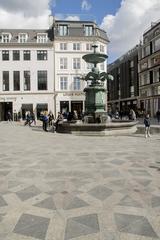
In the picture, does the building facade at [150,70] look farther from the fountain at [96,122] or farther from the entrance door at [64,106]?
the fountain at [96,122]

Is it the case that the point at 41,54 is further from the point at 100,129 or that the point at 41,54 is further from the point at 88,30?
the point at 100,129

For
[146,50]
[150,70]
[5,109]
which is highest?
[146,50]

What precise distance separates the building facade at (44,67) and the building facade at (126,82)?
17417 mm

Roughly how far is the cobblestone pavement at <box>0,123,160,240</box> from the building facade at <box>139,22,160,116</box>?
4555 centimetres

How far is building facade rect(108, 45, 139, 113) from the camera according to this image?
64.4 metres

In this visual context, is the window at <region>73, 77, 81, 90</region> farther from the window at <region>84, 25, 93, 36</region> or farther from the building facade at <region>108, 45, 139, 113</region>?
the building facade at <region>108, 45, 139, 113</region>

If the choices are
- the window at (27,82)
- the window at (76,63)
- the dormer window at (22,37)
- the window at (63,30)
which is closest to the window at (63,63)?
the window at (76,63)

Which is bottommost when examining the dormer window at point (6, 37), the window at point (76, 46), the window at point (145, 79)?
the window at point (145, 79)

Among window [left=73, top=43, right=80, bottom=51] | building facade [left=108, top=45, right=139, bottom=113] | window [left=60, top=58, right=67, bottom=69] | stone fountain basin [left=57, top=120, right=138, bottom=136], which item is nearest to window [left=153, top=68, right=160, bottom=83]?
building facade [left=108, top=45, right=139, bottom=113]

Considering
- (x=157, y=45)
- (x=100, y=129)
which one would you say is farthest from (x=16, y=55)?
(x=100, y=129)

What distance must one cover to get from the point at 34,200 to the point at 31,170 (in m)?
2.60

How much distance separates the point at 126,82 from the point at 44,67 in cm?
2699

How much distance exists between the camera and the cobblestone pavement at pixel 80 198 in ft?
13.8

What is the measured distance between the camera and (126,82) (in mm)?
68625
